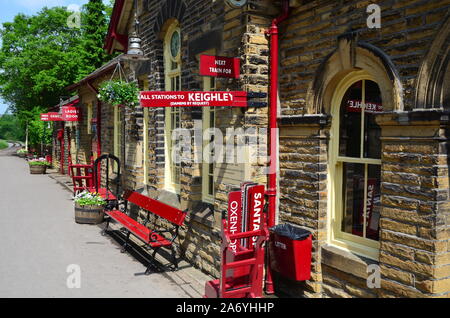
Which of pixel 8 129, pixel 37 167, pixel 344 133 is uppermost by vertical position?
pixel 8 129

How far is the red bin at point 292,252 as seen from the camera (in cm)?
499

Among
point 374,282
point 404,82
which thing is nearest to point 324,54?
point 404,82

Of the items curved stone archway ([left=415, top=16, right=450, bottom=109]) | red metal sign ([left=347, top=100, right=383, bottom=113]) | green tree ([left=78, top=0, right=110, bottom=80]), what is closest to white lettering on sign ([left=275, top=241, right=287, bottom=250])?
red metal sign ([left=347, top=100, right=383, bottom=113])

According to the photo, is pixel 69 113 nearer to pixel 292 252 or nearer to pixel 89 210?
pixel 89 210

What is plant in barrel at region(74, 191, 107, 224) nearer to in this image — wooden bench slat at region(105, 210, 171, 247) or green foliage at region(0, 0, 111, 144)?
wooden bench slat at region(105, 210, 171, 247)

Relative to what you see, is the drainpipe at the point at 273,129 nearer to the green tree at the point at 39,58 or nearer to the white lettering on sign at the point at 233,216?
the white lettering on sign at the point at 233,216

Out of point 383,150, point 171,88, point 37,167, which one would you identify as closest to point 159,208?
point 171,88

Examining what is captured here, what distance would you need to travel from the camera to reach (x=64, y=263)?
6961 millimetres

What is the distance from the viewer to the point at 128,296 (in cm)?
559

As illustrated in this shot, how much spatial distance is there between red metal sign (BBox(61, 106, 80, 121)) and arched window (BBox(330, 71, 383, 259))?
15.2 m

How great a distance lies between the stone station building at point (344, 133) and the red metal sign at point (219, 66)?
0.12m

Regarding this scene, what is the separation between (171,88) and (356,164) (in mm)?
4826

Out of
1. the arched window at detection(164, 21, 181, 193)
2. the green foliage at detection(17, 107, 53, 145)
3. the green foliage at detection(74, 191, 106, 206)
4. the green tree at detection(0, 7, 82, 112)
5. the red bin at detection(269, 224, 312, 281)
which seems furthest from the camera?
the green tree at detection(0, 7, 82, 112)

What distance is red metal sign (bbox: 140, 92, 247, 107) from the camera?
5.41 metres
